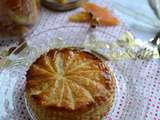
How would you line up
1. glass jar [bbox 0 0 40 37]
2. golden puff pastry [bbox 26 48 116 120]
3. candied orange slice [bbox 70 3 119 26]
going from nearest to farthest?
golden puff pastry [bbox 26 48 116 120] < glass jar [bbox 0 0 40 37] < candied orange slice [bbox 70 3 119 26]

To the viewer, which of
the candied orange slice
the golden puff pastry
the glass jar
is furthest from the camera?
the candied orange slice

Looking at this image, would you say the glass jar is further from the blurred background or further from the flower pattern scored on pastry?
the blurred background

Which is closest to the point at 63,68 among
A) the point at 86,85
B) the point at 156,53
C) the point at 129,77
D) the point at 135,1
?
the point at 86,85

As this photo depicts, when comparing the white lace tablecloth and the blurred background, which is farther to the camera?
the blurred background

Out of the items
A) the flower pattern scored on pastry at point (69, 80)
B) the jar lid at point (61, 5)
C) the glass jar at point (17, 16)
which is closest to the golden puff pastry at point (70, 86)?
the flower pattern scored on pastry at point (69, 80)

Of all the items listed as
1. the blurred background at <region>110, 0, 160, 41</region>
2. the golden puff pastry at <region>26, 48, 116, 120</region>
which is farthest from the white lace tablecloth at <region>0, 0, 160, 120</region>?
the blurred background at <region>110, 0, 160, 41</region>

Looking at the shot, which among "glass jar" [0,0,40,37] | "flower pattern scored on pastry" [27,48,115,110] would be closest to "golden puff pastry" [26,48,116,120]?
"flower pattern scored on pastry" [27,48,115,110]

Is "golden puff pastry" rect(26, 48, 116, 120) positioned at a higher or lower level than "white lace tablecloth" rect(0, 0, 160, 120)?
higher

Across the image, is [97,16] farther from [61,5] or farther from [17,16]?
[17,16]
